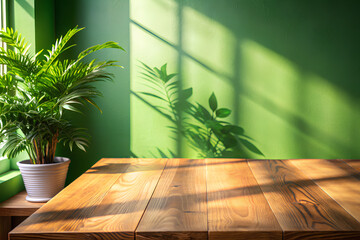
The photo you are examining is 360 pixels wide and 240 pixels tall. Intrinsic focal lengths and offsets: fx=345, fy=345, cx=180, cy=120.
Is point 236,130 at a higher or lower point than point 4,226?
higher

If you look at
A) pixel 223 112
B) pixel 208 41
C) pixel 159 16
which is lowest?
pixel 223 112

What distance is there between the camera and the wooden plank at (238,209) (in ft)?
3.30

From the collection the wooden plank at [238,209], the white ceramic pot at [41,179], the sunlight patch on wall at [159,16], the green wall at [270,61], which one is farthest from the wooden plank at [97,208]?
the sunlight patch on wall at [159,16]

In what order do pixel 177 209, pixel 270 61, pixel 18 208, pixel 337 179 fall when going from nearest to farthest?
pixel 177 209, pixel 337 179, pixel 18 208, pixel 270 61

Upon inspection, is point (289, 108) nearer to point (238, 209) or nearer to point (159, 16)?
point (159, 16)

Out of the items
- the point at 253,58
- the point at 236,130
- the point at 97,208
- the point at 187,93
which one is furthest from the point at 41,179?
the point at 253,58

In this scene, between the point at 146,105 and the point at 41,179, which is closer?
the point at 41,179

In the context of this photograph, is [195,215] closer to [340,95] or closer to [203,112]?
[203,112]

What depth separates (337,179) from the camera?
1686 mm

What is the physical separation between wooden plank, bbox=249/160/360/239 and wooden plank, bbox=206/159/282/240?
0.12 feet

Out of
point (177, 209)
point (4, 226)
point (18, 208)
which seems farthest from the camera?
point (4, 226)

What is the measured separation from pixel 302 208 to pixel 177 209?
0.44 m

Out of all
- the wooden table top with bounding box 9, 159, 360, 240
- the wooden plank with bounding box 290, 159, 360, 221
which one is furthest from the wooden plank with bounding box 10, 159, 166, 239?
the wooden plank with bounding box 290, 159, 360, 221

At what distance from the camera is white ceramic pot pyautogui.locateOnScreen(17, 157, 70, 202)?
2.23m
